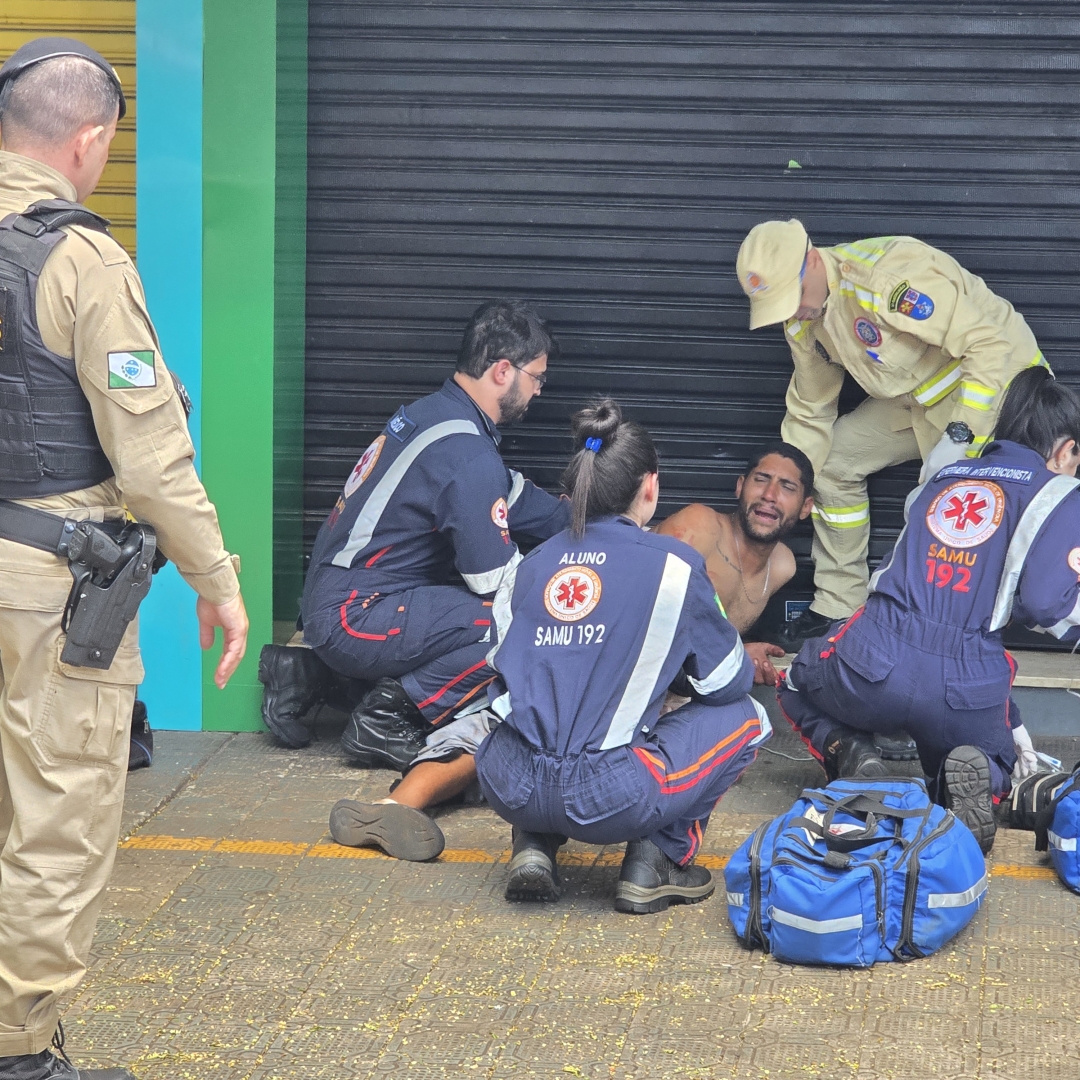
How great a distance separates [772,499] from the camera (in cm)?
596

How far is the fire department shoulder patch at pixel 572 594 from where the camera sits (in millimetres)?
4098

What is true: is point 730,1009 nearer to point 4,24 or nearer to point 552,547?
point 552,547

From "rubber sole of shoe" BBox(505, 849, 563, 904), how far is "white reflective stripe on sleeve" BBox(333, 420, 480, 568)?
1.65m

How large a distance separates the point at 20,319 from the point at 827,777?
3.39 meters

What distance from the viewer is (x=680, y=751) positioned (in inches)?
164


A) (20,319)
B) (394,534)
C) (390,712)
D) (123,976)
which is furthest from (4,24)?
(123,976)

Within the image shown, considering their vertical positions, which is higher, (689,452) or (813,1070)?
(689,452)

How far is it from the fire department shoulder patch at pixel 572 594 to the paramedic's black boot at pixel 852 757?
1183 mm

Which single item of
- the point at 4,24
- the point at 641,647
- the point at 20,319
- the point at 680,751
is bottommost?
the point at 680,751

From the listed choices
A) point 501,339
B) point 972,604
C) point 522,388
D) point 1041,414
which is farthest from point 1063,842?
point 501,339

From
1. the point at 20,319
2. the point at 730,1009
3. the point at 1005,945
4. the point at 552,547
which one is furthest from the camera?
the point at 552,547

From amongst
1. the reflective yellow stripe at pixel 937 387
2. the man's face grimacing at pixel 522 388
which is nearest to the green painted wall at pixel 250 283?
the man's face grimacing at pixel 522 388

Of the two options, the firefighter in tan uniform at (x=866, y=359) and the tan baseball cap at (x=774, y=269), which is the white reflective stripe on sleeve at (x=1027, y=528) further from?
the tan baseball cap at (x=774, y=269)

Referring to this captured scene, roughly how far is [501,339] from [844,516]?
1.65 metres
